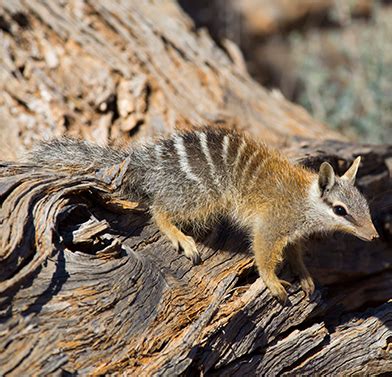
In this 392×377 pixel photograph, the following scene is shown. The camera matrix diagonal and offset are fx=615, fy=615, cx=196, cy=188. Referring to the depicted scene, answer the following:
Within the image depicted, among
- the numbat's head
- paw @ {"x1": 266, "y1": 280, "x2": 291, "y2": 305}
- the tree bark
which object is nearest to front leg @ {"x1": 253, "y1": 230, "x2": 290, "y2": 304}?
paw @ {"x1": 266, "y1": 280, "x2": 291, "y2": 305}

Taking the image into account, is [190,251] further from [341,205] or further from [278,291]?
[341,205]

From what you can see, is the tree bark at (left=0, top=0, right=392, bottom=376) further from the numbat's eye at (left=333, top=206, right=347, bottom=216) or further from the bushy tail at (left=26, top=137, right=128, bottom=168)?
the numbat's eye at (left=333, top=206, right=347, bottom=216)

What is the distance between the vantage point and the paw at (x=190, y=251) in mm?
4289

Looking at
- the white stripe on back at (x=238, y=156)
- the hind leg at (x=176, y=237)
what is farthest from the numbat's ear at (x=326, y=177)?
the hind leg at (x=176, y=237)

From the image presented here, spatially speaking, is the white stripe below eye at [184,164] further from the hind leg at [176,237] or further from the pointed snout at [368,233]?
the pointed snout at [368,233]

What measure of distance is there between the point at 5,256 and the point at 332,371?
7.78 feet

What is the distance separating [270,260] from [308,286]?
0.35 metres

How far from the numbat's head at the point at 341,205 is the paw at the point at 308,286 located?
449 mm

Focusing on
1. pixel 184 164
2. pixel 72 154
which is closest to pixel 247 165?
pixel 184 164

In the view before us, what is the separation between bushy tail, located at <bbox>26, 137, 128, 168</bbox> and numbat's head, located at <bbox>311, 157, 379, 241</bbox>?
147 centimetres

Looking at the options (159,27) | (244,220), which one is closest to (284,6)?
(159,27)

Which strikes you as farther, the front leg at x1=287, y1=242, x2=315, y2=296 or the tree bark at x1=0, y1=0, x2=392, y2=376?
the front leg at x1=287, y1=242, x2=315, y2=296

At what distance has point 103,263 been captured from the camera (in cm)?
374

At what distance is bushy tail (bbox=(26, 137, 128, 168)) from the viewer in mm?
4352
